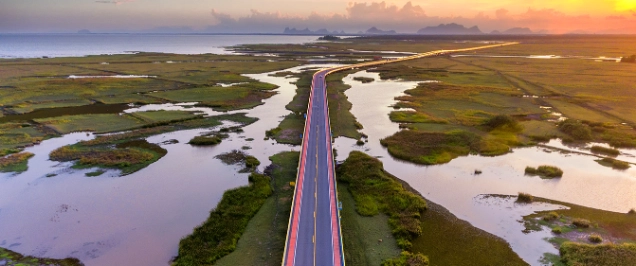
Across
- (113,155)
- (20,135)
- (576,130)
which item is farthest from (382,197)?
(20,135)

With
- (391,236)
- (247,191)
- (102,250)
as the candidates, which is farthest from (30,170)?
(391,236)

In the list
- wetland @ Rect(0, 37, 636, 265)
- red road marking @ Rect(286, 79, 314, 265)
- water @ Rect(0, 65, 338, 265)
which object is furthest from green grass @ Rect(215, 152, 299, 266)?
water @ Rect(0, 65, 338, 265)

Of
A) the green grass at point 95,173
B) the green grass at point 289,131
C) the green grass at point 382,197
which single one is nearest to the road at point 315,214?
the green grass at point 382,197

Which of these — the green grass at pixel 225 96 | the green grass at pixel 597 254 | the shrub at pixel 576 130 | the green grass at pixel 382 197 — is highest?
the green grass at pixel 225 96

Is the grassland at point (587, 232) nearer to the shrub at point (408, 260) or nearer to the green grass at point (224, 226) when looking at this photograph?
the shrub at point (408, 260)

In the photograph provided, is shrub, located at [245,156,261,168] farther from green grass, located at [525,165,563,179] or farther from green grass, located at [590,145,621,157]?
green grass, located at [590,145,621,157]
